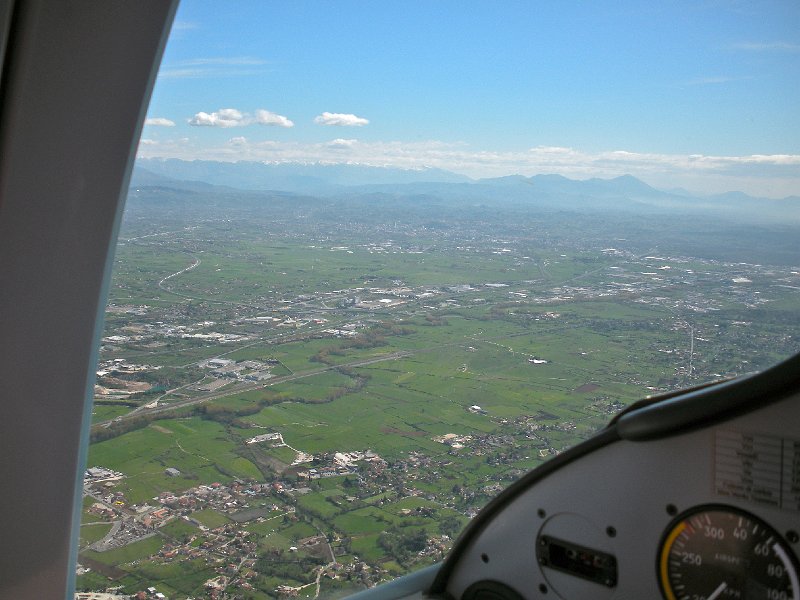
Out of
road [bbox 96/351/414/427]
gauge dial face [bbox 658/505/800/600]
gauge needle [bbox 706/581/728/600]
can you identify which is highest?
road [bbox 96/351/414/427]

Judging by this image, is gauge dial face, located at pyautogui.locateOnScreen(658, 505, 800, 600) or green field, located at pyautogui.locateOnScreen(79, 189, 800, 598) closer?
gauge dial face, located at pyautogui.locateOnScreen(658, 505, 800, 600)

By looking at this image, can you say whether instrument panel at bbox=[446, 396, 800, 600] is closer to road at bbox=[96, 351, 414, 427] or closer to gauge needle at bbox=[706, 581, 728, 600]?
gauge needle at bbox=[706, 581, 728, 600]

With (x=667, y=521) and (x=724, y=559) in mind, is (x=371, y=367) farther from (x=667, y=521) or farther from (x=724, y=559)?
(x=724, y=559)

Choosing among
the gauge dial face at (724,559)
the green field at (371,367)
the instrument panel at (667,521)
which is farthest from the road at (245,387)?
the gauge dial face at (724,559)

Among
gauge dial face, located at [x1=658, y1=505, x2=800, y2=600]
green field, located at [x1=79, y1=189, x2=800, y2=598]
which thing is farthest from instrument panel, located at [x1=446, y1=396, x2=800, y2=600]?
green field, located at [x1=79, y1=189, x2=800, y2=598]

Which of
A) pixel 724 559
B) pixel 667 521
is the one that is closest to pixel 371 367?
pixel 667 521

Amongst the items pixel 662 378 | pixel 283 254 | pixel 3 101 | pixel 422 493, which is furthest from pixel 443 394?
pixel 3 101

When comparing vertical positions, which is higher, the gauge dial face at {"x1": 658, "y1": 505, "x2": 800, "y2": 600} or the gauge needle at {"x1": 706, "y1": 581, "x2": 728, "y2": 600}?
the gauge dial face at {"x1": 658, "y1": 505, "x2": 800, "y2": 600}
